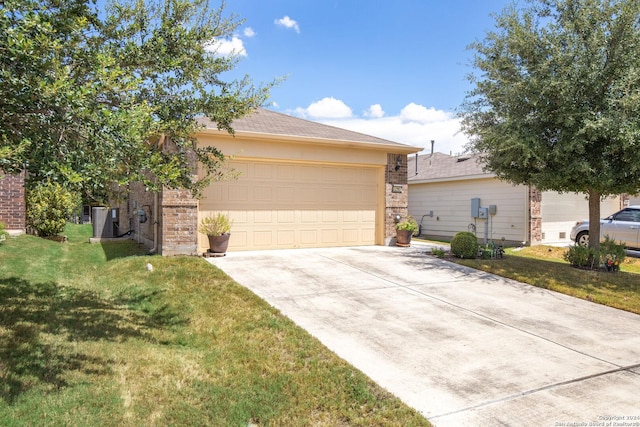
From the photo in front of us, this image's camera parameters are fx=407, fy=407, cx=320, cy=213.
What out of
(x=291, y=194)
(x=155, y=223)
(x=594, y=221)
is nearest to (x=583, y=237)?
(x=594, y=221)

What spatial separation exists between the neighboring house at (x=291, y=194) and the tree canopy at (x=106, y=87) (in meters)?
3.96

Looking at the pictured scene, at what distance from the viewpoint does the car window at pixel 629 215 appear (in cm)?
1271

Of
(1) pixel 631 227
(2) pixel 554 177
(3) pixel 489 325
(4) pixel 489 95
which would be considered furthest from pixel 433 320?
(1) pixel 631 227

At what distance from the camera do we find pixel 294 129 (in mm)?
11156

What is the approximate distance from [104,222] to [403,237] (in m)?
10.5

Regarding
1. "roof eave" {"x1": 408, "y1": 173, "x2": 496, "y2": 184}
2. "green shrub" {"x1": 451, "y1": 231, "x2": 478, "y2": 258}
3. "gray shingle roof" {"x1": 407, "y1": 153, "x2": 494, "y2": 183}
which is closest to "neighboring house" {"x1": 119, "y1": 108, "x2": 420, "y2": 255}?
"green shrub" {"x1": 451, "y1": 231, "x2": 478, "y2": 258}

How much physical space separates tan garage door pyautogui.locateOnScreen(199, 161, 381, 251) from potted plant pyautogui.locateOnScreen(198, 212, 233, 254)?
1.69ft

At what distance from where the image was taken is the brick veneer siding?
12.3 meters

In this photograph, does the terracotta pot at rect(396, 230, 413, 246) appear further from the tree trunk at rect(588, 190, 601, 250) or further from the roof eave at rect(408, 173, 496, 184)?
the roof eave at rect(408, 173, 496, 184)

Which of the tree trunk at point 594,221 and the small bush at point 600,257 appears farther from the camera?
the tree trunk at point 594,221

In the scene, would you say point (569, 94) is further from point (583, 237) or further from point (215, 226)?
point (215, 226)

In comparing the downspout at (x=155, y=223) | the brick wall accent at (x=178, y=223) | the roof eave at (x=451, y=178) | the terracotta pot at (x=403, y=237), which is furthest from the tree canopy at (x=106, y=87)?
the roof eave at (x=451, y=178)

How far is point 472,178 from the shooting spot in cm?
1572

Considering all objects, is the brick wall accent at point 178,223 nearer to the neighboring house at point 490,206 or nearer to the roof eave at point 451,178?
the neighboring house at point 490,206
